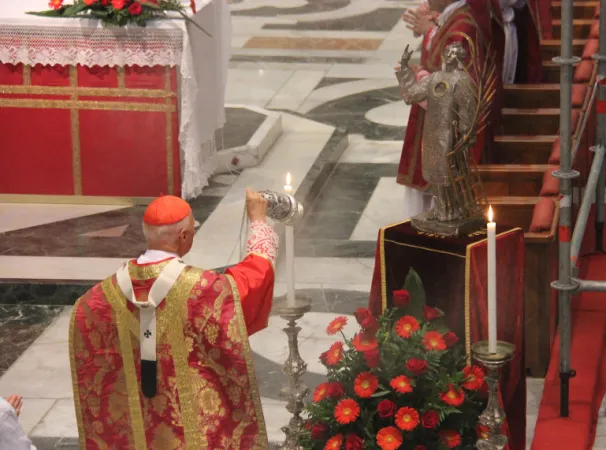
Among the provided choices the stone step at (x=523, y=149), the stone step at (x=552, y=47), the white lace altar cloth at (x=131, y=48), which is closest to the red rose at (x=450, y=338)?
the stone step at (x=523, y=149)

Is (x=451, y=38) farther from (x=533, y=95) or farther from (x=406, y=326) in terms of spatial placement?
(x=406, y=326)

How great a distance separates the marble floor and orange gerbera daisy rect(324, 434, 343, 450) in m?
1.62

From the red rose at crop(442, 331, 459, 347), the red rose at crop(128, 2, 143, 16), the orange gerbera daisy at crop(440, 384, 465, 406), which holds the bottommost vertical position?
the orange gerbera daisy at crop(440, 384, 465, 406)

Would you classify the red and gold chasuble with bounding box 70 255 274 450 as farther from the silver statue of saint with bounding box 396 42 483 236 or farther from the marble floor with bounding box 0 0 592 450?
the marble floor with bounding box 0 0 592 450

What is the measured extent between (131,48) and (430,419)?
16.3ft

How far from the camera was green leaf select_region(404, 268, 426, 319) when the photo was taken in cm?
457

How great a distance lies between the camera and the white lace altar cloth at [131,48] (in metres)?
8.54

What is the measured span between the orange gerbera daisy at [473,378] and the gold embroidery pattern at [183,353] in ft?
2.85

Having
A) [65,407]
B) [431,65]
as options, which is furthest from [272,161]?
[65,407]

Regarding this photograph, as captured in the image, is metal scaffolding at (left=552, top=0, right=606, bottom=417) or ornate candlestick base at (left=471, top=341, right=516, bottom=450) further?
metal scaffolding at (left=552, top=0, right=606, bottom=417)

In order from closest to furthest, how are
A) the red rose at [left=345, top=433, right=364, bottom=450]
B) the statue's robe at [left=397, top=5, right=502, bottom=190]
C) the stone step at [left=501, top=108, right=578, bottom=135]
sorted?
the red rose at [left=345, top=433, right=364, bottom=450] < the statue's robe at [left=397, top=5, right=502, bottom=190] < the stone step at [left=501, top=108, right=578, bottom=135]

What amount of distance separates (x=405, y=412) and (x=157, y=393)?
864 millimetres

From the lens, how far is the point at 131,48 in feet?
28.2

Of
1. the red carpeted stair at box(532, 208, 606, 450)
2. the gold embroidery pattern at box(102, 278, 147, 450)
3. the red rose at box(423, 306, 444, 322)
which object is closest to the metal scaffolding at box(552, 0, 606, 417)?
the red carpeted stair at box(532, 208, 606, 450)
